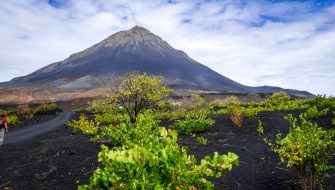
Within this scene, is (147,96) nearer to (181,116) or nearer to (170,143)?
(181,116)

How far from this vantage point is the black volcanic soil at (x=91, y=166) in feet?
25.9

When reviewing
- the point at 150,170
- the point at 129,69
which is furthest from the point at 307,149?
the point at 129,69

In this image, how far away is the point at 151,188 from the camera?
3387 millimetres

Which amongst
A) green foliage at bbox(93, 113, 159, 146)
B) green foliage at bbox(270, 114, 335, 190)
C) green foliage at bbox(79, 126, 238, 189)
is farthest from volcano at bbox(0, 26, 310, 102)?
green foliage at bbox(79, 126, 238, 189)

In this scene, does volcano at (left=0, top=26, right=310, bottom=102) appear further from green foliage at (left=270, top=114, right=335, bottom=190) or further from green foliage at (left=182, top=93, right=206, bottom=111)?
green foliage at (left=270, top=114, right=335, bottom=190)

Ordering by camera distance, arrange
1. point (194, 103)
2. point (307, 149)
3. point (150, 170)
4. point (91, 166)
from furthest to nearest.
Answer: point (194, 103), point (91, 166), point (307, 149), point (150, 170)

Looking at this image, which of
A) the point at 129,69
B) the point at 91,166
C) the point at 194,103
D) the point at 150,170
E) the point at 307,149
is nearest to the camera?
the point at 150,170

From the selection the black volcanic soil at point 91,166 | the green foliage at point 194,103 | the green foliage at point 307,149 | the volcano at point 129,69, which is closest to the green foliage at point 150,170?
the green foliage at point 307,149

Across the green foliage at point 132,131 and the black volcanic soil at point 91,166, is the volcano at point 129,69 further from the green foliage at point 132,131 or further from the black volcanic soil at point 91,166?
the green foliage at point 132,131

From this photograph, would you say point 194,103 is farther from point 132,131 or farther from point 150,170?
point 150,170

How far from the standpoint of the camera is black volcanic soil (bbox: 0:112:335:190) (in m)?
7.90

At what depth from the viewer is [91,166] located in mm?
9344

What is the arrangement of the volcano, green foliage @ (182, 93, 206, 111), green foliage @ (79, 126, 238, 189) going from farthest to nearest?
the volcano → green foliage @ (182, 93, 206, 111) → green foliage @ (79, 126, 238, 189)

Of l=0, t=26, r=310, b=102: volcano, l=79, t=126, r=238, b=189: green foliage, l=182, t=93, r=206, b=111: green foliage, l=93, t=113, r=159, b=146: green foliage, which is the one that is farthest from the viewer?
l=0, t=26, r=310, b=102: volcano
